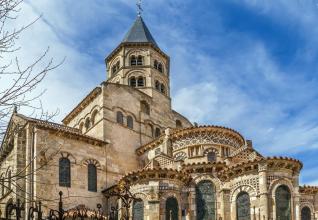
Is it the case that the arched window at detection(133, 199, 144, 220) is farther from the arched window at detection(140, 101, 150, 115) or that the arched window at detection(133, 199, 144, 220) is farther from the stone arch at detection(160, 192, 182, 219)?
the arched window at detection(140, 101, 150, 115)

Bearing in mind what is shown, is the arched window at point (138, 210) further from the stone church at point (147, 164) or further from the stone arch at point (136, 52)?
the stone arch at point (136, 52)

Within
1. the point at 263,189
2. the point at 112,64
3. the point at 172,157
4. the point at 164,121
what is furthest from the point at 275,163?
the point at 112,64

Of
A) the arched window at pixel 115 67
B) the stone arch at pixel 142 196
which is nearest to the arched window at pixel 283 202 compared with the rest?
the stone arch at pixel 142 196

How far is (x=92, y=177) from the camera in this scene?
31.9 meters

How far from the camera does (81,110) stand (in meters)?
38.0

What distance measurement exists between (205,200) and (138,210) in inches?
151

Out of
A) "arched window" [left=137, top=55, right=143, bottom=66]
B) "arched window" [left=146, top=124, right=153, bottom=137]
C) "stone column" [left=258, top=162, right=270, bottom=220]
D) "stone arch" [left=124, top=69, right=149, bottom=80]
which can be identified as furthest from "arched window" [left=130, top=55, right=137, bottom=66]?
"stone column" [left=258, top=162, right=270, bottom=220]

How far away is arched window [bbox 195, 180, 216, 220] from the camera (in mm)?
27822

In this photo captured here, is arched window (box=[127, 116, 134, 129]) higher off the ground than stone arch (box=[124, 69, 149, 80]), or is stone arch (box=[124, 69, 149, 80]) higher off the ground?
stone arch (box=[124, 69, 149, 80])

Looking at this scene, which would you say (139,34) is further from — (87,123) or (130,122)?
(87,123)

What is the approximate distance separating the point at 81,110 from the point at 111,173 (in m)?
7.09

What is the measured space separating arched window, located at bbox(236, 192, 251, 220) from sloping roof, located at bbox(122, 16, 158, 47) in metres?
19.2

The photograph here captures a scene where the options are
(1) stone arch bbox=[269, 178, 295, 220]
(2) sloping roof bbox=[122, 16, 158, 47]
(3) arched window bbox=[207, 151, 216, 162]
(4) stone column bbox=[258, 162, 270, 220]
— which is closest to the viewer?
(4) stone column bbox=[258, 162, 270, 220]

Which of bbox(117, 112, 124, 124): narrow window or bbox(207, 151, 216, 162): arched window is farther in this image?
bbox(117, 112, 124, 124): narrow window
